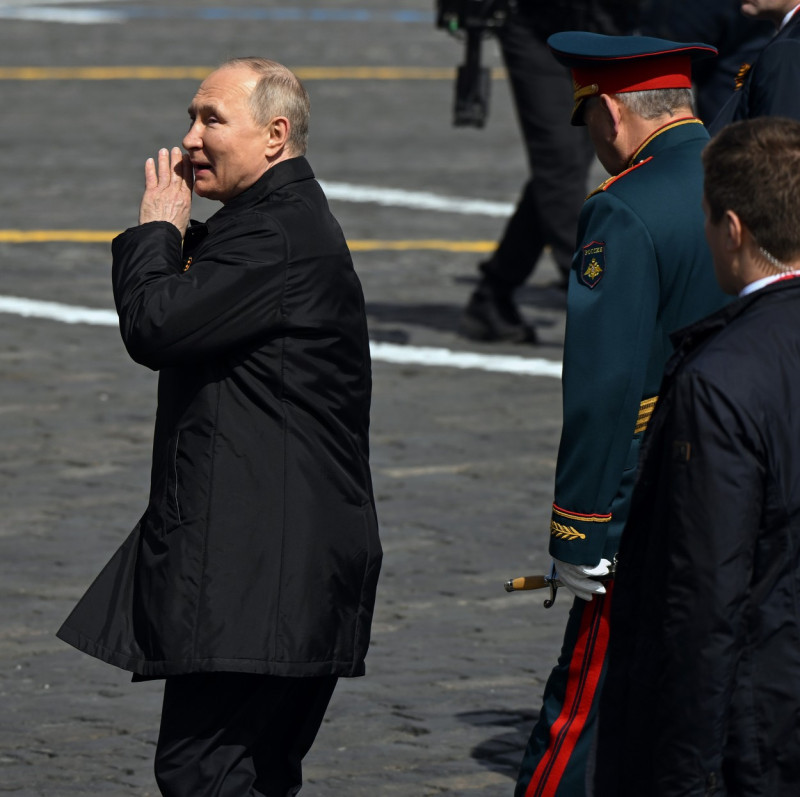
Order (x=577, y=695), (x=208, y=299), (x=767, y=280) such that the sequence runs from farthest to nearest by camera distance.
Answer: (x=577, y=695)
(x=208, y=299)
(x=767, y=280)

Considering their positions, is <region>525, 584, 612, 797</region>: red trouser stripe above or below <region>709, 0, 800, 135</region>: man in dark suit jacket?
below

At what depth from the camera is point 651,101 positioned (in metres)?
4.31

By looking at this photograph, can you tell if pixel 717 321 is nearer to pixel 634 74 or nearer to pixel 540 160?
pixel 634 74

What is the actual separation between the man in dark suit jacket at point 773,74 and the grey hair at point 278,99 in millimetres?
1401

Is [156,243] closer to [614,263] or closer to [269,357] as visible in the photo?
[269,357]

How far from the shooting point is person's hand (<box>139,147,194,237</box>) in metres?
4.18

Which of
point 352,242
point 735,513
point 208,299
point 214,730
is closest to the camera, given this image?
point 735,513

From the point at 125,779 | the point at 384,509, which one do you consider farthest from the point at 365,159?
the point at 125,779

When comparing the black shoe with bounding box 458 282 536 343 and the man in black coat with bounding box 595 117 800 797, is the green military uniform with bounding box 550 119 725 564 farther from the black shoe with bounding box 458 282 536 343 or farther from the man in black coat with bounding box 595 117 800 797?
the black shoe with bounding box 458 282 536 343

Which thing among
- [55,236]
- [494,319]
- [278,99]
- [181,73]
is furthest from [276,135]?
[181,73]

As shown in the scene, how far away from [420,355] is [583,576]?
227 inches

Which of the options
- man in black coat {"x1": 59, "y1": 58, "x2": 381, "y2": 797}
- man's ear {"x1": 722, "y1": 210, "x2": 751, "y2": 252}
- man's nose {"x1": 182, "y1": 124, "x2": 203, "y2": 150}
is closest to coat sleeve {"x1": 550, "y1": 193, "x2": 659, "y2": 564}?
man in black coat {"x1": 59, "y1": 58, "x2": 381, "y2": 797}

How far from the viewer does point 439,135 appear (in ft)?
54.8

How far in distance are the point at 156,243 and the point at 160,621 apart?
2.45 feet
